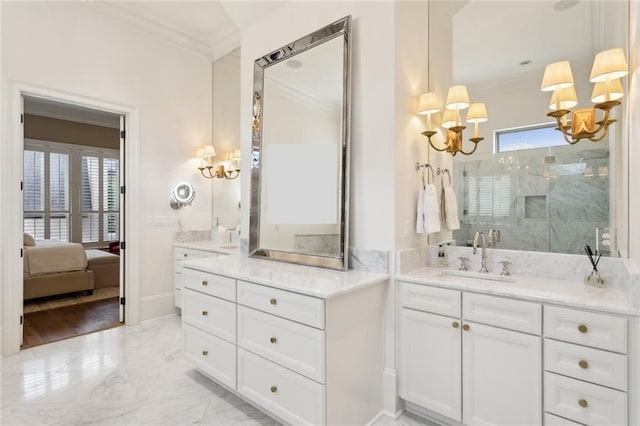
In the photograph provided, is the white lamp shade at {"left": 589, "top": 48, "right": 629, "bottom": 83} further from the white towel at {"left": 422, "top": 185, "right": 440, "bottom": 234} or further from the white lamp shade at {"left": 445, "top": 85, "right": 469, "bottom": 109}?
the white towel at {"left": 422, "top": 185, "right": 440, "bottom": 234}

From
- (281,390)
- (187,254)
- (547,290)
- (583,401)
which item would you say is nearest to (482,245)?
(547,290)

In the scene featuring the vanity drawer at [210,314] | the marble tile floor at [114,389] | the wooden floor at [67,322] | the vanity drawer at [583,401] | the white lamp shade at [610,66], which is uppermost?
the white lamp shade at [610,66]

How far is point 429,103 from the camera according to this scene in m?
2.34

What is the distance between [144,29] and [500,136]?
4.00 m

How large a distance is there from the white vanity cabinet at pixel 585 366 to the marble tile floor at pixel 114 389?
2.81 feet

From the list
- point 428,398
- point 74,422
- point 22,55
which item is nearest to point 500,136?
point 428,398

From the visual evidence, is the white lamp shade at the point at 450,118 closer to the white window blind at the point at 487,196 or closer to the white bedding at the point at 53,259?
the white window blind at the point at 487,196

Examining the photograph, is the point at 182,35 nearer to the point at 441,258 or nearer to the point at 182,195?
the point at 182,195

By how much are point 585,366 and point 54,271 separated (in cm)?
596

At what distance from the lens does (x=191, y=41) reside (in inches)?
171

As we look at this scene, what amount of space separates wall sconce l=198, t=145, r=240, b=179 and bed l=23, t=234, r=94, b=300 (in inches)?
97.3

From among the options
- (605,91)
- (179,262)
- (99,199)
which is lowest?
(179,262)

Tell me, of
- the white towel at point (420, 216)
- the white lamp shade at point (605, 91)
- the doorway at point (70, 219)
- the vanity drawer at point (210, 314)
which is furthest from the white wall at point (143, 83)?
the white lamp shade at point (605, 91)

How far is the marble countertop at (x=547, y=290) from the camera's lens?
5.13ft
